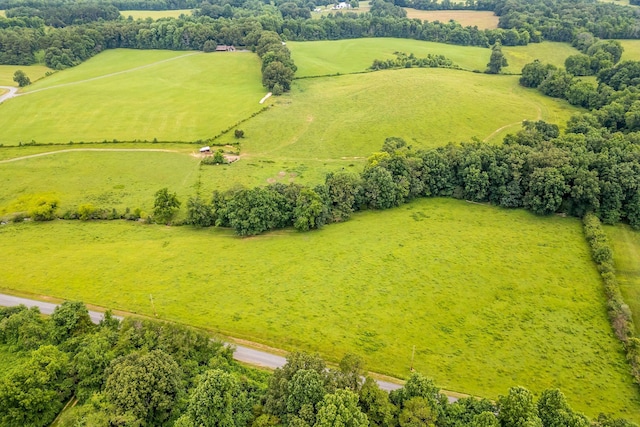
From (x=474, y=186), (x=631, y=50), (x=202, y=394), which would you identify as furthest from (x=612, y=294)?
(x=631, y=50)

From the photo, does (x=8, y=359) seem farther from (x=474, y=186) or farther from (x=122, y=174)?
(x=474, y=186)

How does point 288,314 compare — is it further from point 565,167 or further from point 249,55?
point 249,55

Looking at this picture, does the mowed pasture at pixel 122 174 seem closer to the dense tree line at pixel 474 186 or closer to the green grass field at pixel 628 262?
the dense tree line at pixel 474 186

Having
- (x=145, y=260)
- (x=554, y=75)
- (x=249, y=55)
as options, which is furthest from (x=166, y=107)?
(x=554, y=75)

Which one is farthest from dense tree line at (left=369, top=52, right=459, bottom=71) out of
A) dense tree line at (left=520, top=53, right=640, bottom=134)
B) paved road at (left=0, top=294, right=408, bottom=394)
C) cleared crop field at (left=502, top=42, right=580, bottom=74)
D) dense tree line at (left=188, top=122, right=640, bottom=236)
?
paved road at (left=0, top=294, right=408, bottom=394)

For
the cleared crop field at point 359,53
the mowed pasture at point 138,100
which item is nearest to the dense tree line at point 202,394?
the mowed pasture at point 138,100

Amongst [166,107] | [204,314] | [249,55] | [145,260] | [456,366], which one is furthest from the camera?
[249,55]

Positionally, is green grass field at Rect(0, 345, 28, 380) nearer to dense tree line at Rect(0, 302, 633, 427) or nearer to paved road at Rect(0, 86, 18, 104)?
dense tree line at Rect(0, 302, 633, 427)
